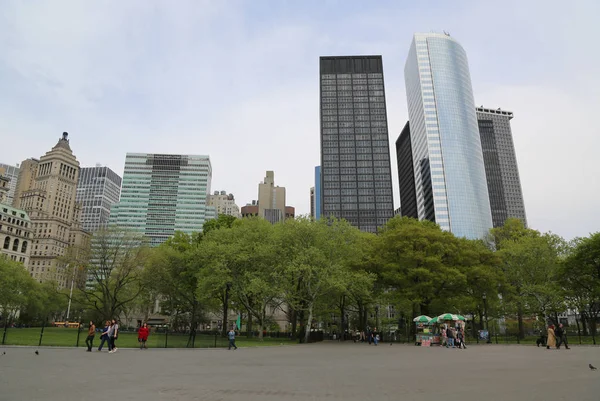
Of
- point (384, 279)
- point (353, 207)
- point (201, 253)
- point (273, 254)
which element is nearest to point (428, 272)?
point (384, 279)

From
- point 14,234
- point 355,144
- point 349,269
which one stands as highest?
point 355,144

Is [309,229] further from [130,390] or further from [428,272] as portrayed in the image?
[130,390]

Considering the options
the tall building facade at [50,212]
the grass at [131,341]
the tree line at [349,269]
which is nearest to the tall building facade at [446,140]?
the tree line at [349,269]

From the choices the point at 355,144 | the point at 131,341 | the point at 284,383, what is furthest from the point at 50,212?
the point at 284,383

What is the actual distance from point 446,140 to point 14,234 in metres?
156

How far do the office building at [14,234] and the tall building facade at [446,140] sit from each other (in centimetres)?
14258

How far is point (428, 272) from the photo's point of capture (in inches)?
1777

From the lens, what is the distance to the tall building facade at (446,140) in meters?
152

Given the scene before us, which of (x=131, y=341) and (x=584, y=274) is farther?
(x=584, y=274)

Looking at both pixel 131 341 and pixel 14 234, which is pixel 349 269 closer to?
pixel 131 341

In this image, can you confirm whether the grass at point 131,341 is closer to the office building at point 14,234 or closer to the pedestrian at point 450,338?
the pedestrian at point 450,338

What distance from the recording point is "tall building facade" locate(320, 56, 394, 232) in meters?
170

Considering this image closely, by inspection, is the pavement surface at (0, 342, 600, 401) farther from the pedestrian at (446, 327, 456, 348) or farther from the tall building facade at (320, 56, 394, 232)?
the tall building facade at (320, 56, 394, 232)

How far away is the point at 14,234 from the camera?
127 meters
